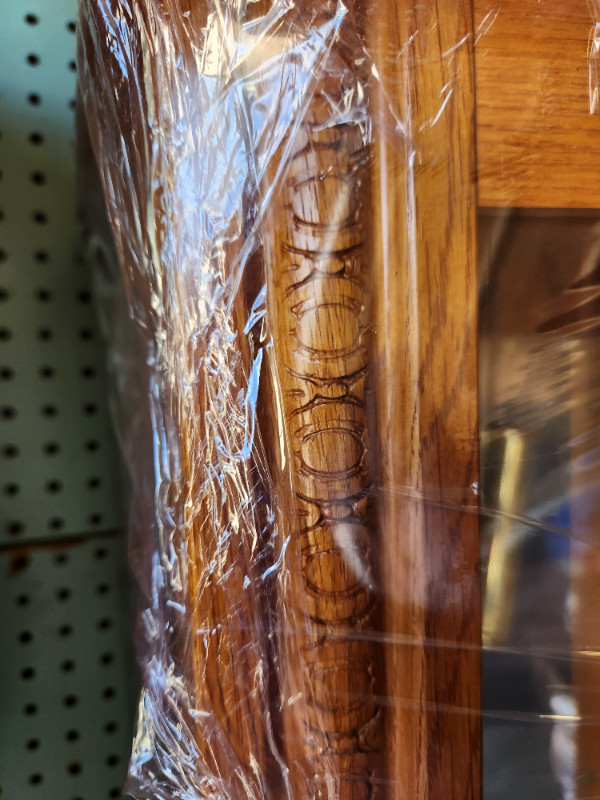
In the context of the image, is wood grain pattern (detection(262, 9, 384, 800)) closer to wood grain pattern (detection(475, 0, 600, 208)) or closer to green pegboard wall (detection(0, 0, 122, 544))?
wood grain pattern (detection(475, 0, 600, 208))

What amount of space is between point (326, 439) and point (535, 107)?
0.60 ft

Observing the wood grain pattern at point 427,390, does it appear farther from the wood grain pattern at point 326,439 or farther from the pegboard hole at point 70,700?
the pegboard hole at point 70,700

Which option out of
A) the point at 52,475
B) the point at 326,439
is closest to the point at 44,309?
the point at 52,475

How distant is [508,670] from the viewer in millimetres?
291

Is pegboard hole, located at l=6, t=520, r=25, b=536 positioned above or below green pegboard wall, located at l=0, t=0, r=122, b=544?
below

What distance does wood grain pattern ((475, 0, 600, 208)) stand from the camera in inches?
9.8

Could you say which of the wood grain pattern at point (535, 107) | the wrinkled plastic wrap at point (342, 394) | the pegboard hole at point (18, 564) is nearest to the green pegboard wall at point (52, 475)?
the pegboard hole at point (18, 564)

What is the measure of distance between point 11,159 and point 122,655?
1.34 feet

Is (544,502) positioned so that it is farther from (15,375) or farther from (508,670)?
(15,375)

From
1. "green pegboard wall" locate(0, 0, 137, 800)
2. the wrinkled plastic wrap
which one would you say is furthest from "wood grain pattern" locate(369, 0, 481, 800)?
"green pegboard wall" locate(0, 0, 137, 800)

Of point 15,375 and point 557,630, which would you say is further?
point 15,375

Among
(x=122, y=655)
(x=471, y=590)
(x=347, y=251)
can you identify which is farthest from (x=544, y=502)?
(x=122, y=655)

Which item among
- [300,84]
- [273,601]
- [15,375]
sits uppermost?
[300,84]

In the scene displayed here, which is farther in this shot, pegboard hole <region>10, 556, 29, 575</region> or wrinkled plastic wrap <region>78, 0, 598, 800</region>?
pegboard hole <region>10, 556, 29, 575</region>
